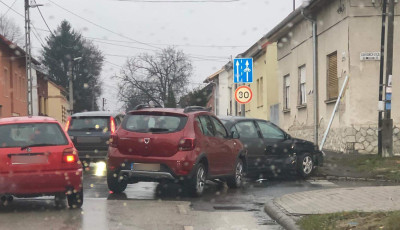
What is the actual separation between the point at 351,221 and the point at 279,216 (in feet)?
3.97

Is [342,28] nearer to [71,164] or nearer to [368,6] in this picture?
[368,6]

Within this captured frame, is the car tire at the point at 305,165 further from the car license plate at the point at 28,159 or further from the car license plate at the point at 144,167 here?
the car license plate at the point at 28,159

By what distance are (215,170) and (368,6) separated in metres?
9.34

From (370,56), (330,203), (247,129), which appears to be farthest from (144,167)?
(370,56)

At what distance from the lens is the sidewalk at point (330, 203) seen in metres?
7.98

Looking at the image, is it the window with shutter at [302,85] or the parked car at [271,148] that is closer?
the parked car at [271,148]

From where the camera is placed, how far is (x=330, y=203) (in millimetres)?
8750

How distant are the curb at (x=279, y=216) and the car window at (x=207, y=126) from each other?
7.16 ft

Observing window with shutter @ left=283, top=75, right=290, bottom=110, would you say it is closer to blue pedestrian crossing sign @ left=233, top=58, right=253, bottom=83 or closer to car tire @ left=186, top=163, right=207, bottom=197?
blue pedestrian crossing sign @ left=233, top=58, right=253, bottom=83

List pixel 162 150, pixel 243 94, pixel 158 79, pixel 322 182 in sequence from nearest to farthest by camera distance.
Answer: pixel 162 150
pixel 322 182
pixel 243 94
pixel 158 79

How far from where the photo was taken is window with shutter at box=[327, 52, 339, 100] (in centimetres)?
1939

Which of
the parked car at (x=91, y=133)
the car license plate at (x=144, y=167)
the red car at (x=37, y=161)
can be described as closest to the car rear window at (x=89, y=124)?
the parked car at (x=91, y=133)

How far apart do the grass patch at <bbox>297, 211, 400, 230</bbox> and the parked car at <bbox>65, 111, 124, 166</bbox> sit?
883cm

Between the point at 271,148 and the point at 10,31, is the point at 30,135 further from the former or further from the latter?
the point at 10,31
